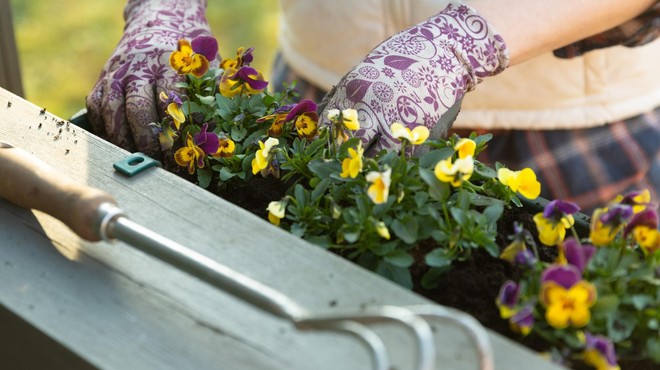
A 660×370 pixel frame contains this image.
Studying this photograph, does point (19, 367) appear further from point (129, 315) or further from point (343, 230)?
point (343, 230)

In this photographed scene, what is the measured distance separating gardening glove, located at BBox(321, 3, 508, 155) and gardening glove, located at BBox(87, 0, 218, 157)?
238mm

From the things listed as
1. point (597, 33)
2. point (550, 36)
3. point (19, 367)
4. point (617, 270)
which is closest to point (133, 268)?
point (19, 367)

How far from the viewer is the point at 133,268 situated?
2.48 ft

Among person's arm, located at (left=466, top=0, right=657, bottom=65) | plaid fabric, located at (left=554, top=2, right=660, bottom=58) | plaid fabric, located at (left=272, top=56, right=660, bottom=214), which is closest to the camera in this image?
person's arm, located at (left=466, top=0, right=657, bottom=65)

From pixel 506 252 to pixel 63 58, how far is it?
272 centimetres

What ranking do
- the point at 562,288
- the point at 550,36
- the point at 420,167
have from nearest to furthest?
1. the point at 562,288
2. the point at 420,167
3. the point at 550,36

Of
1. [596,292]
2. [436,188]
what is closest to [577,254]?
[596,292]

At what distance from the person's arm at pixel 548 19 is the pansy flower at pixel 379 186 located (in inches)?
19.3

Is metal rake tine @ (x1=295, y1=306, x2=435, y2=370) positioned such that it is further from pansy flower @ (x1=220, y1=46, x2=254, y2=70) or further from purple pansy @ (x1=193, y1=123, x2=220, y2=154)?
pansy flower @ (x1=220, y1=46, x2=254, y2=70)

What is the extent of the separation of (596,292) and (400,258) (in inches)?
7.6

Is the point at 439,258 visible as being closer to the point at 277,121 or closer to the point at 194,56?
the point at 277,121

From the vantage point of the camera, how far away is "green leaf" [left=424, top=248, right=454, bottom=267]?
2.55 feet

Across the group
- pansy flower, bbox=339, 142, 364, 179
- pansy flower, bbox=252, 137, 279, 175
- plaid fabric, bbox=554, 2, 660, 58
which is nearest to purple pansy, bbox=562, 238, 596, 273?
pansy flower, bbox=339, 142, 364, 179

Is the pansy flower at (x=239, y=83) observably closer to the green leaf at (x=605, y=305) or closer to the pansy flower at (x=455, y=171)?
the pansy flower at (x=455, y=171)
